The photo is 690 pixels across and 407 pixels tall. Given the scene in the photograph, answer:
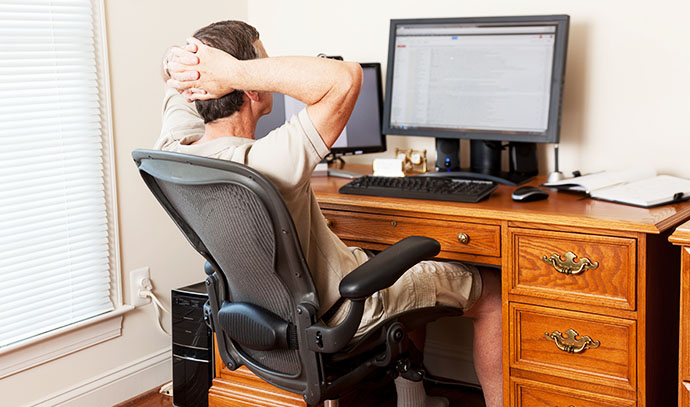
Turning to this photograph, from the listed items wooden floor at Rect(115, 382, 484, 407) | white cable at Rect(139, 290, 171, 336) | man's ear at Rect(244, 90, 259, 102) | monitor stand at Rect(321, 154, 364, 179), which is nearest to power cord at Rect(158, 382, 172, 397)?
wooden floor at Rect(115, 382, 484, 407)

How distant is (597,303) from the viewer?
1.68 meters

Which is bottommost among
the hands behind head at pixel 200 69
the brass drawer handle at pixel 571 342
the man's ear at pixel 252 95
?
the brass drawer handle at pixel 571 342

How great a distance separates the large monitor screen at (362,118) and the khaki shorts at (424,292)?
0.70 metres

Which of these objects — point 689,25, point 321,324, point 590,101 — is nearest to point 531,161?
point 590,101

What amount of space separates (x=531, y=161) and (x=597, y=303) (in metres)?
0.70

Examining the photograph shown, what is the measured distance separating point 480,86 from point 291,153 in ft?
3.27

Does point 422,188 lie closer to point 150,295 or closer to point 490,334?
point 490,334

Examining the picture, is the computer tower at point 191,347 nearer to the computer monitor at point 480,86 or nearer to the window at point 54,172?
the window at point 54,172

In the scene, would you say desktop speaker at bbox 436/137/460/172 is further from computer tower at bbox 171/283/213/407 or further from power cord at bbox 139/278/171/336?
power cord at bbox 139/278/171/336

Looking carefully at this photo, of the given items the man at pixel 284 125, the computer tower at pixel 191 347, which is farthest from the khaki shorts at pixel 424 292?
the computer tower at pixel 191 347

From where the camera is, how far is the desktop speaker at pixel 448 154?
7.75 feet

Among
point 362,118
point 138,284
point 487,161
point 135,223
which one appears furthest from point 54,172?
point 487,161

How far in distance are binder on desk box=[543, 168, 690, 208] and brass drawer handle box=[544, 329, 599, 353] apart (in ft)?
1.14

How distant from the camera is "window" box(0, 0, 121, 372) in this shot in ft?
7.06
